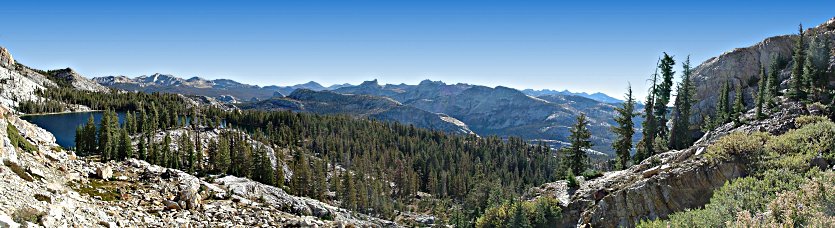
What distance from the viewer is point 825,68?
5522cm

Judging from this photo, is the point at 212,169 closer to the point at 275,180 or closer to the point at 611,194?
the point at 275,180

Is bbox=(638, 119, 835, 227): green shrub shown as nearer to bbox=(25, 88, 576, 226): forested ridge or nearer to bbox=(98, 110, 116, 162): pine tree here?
bbox=(25, 88, 576, 226): forested ridge

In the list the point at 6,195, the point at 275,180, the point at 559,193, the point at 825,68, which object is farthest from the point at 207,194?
the point at 825,68

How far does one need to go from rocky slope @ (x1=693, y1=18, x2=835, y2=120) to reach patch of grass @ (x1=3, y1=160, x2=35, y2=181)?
85181 mm

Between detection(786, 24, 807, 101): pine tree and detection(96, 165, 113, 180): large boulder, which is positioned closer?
detection(96, 165, 113, 180): large boulder

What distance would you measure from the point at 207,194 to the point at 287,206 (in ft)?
39.2

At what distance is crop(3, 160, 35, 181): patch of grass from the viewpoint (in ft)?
87.3

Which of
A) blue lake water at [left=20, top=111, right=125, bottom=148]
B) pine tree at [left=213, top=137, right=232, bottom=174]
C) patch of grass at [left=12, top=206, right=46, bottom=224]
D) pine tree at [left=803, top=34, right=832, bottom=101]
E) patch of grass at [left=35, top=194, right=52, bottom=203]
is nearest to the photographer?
patch of grass at [left=12, top=206, right=46, bottom=224]

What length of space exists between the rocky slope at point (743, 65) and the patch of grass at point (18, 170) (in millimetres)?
85181

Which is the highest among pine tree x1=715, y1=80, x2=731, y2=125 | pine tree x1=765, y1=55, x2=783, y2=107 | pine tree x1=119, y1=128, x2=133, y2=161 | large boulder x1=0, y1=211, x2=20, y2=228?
pine tree x1=765, y1=55, x2=783, y2=107

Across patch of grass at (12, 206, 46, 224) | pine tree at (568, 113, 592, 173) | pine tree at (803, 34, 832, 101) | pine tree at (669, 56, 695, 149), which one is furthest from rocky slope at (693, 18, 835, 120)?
patch of grass at (12, 206, 46, 224)

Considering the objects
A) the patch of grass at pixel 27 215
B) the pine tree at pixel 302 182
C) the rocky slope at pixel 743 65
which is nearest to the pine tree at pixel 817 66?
the rocky slope at pixel 743 65

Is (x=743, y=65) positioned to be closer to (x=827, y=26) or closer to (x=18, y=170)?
(x=827, y=26)

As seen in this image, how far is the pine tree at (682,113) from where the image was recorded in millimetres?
55938
